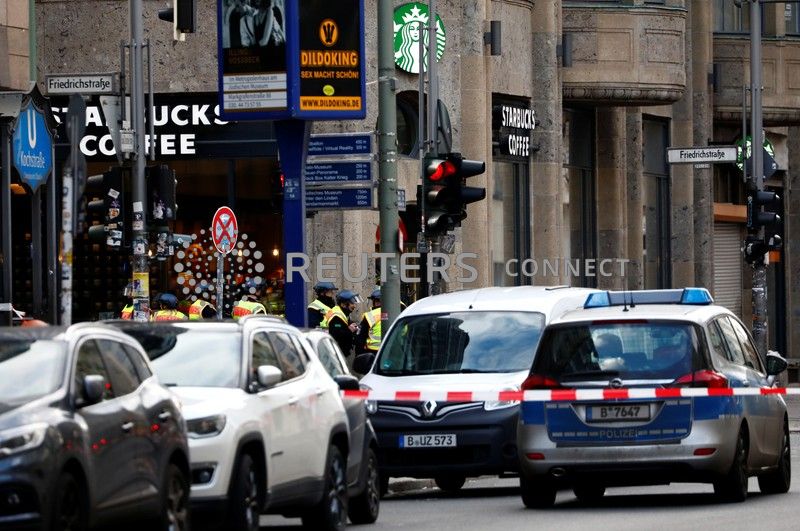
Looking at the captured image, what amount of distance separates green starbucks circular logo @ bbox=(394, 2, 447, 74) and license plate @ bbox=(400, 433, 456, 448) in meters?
17.4

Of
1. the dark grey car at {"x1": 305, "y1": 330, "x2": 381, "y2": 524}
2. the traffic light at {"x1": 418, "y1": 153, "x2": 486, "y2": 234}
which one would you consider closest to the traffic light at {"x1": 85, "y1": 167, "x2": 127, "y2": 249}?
the traffic light at {"x1": 418, "y1": 153, "x2": 486, "y2": 234}

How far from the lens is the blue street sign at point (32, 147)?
30.1 meters

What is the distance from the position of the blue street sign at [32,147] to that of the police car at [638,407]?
14379mm

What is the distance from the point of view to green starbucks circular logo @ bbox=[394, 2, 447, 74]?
35.8 metres

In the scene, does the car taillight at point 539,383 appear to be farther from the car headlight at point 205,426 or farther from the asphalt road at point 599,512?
the car headlight at point 205,426

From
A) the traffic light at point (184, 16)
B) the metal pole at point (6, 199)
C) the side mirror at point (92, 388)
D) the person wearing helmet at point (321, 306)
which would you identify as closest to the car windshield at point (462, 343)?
the traffic light at point (184, 16)

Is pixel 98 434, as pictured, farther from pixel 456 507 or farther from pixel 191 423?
pixel 456 507

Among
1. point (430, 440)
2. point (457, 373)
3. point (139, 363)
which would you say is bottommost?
point (430, 440)

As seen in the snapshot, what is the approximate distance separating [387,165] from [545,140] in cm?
1756

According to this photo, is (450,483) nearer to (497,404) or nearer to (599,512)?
(497,404)

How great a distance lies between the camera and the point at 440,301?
2070 cm

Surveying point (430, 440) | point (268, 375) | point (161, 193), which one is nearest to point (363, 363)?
point (430, 440)

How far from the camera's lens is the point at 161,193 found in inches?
985

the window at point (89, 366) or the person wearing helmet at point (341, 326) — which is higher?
the window at point (89, 366)
